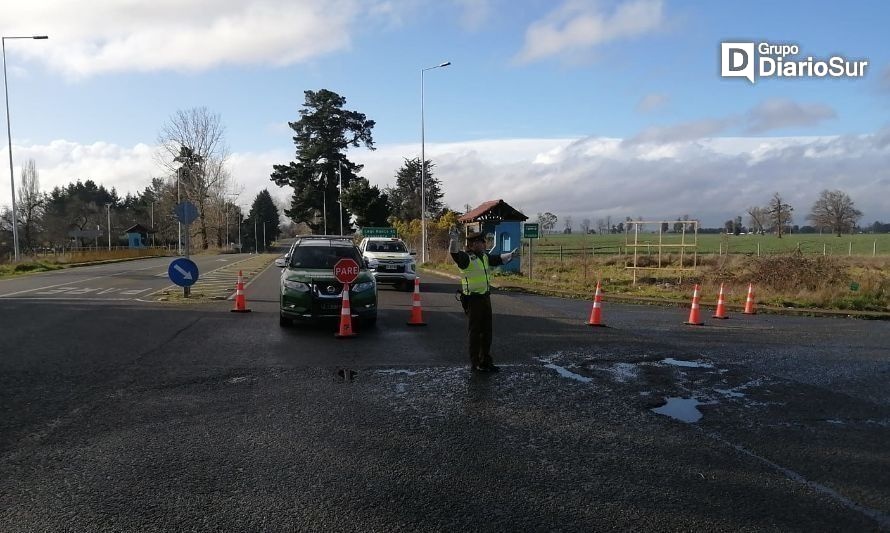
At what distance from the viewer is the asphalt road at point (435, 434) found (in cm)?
399

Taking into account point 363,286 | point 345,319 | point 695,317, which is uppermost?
point 363,286

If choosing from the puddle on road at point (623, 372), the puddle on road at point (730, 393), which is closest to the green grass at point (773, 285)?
the puddle on road at point (623, 372)

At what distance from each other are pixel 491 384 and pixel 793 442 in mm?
3226

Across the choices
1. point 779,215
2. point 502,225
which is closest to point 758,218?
point 779,215

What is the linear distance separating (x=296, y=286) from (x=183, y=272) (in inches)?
228

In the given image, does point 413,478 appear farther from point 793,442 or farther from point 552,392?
point 793,442

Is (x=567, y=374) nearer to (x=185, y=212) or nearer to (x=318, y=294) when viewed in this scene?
(x=318, y=294)

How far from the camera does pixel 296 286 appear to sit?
1149cm

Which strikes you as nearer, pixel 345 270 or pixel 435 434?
pixel 435 434

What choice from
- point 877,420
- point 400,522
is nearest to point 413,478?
point 400,522

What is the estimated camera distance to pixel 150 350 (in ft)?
31.0

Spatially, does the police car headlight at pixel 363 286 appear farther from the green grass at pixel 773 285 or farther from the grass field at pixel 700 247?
the grass field at pixel 700 247

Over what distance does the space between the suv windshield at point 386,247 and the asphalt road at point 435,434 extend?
10940mm

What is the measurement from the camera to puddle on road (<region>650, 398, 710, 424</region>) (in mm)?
6242
